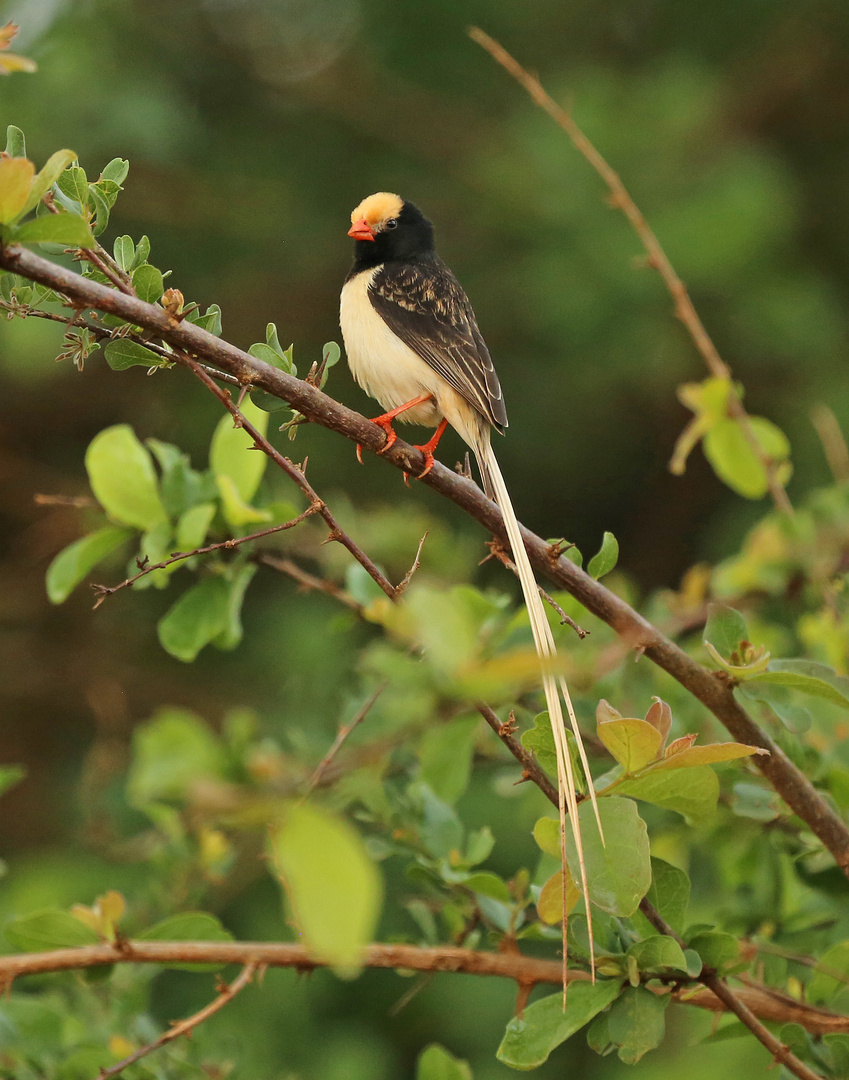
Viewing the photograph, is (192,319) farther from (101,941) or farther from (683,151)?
(683,151)

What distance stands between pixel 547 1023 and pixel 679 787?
0.33 meters

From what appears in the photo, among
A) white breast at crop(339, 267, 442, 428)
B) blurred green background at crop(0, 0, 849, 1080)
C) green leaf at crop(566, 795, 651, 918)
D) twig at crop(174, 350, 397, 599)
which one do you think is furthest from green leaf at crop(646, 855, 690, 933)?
blurred green background at crop(0, 0, 849, 1080)

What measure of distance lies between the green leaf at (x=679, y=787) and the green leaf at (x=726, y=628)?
302 mm

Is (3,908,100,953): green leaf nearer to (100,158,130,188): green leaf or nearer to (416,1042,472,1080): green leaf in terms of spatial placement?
(416,1042,472,1080): green leaf

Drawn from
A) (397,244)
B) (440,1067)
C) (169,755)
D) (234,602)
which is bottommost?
(169,755)

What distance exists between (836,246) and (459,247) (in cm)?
242

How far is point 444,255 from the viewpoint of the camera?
6418mm

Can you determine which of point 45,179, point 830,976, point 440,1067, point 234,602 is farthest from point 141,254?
point 830,976

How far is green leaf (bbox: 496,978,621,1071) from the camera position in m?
1.28

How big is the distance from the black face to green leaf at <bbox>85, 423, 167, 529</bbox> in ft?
3.92

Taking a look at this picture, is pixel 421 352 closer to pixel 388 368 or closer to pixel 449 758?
pixel 388 368

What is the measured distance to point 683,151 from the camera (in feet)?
20.2

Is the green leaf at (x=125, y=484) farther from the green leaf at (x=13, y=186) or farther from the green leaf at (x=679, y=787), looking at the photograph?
the green leaf at (x=679, y=787)

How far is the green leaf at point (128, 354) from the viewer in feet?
4.62
